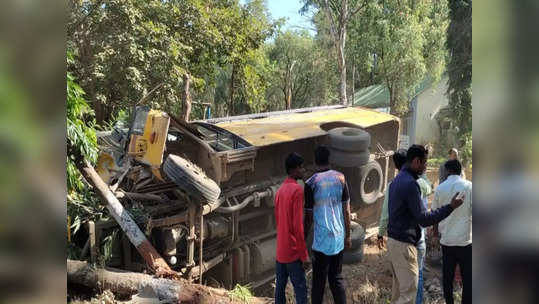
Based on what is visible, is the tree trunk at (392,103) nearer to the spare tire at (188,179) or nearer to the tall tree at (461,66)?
the tall tree at (461,66)

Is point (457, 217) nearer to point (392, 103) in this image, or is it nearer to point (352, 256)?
point (352, 256)

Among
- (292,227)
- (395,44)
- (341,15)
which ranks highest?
(341,15)

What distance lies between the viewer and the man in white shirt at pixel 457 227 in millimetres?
3686

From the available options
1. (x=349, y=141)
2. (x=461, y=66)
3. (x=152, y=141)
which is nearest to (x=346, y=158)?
(x=349, y=141)

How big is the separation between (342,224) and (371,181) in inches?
146

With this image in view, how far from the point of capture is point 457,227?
3.71 metres

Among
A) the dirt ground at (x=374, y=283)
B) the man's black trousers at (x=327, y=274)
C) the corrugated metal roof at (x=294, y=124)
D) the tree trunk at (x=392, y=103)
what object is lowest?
the dirt ground at (x=374, y=283)

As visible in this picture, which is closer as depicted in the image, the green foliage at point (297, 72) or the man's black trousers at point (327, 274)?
the man's black trousers at point (327, 274)

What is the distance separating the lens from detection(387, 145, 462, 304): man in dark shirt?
137 inches

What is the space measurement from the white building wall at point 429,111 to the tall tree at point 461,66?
3003 mm

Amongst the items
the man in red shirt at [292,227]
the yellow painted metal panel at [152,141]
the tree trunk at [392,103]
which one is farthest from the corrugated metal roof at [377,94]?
the man in red shirt at [292,227]
